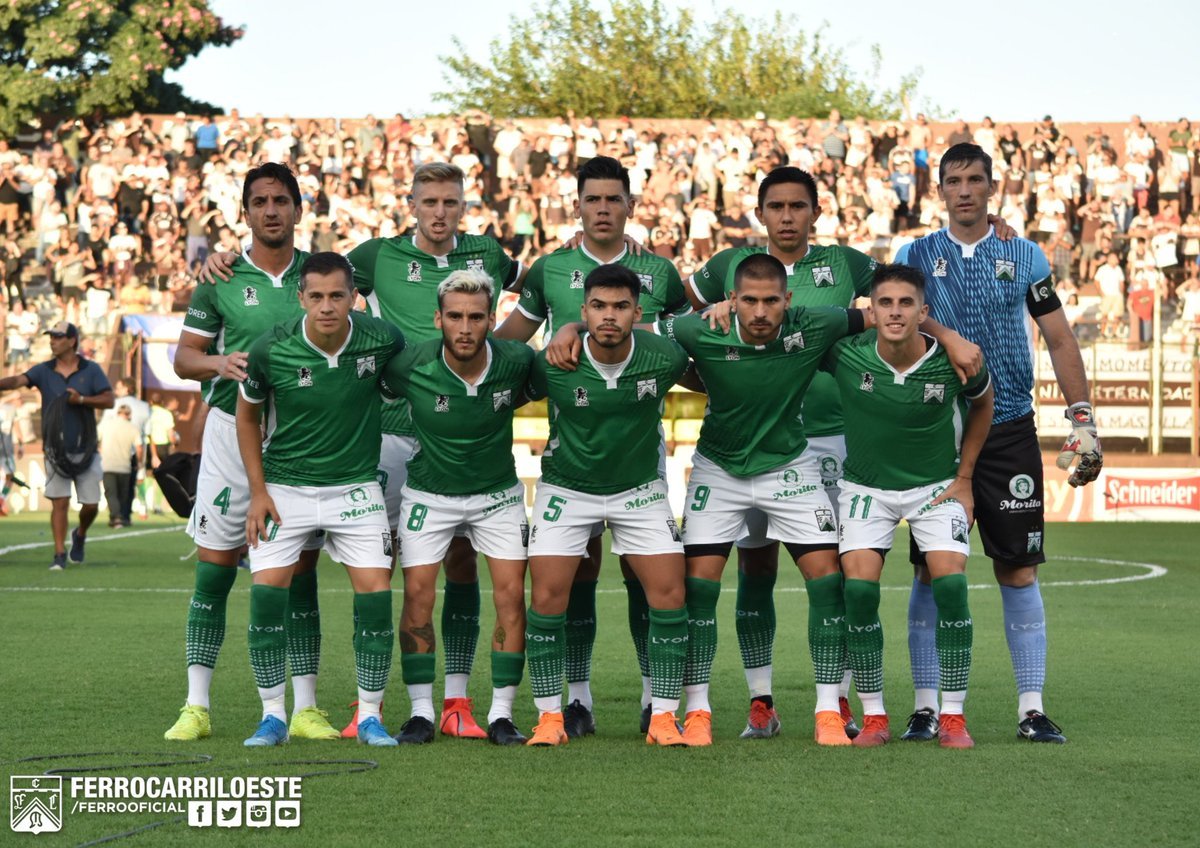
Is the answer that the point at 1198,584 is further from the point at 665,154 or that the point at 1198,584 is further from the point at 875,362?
the point at 665,154

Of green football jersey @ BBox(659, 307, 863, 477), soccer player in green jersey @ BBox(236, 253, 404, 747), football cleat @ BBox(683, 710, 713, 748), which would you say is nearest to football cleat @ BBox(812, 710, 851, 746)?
football cleat @ BBox(683, 710, 713, 748)

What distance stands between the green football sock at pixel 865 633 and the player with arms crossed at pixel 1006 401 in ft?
1.04

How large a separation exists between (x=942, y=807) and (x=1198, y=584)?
987 cm

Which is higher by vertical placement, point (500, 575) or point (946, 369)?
point (946, 369)

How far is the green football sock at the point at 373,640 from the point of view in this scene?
6.84 m

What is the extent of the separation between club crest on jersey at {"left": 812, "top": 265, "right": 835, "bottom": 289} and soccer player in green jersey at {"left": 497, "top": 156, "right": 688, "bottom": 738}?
60cm

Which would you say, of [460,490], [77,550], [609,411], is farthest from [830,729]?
[77,550]

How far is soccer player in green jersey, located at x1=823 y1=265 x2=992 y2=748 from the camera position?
6832 mm

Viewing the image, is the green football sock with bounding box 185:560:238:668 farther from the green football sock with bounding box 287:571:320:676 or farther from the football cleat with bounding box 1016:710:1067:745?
the football cleat with bounding box 1016:710:1067:745

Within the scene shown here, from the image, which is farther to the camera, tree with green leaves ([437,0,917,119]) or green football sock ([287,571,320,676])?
tree with green leaves ([437,0,917,119])

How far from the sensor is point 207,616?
719cm

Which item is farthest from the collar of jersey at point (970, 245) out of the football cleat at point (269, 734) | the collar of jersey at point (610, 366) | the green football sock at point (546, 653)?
the football cleat at point (269, 734)

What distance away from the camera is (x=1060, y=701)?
8.10m

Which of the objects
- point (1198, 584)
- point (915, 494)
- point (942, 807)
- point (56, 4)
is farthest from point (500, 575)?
point (56, 4)
